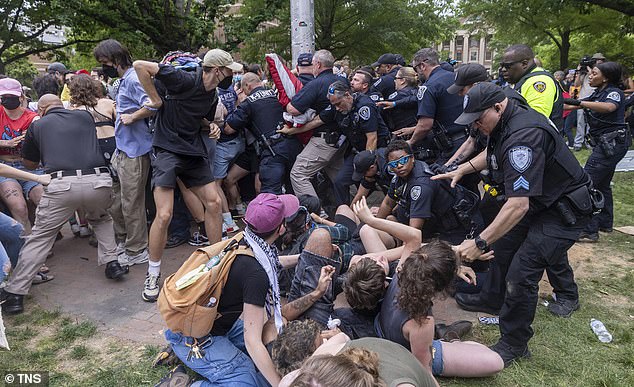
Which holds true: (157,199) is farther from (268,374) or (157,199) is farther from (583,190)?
(583,190)

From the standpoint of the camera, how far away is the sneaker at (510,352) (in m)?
3.04

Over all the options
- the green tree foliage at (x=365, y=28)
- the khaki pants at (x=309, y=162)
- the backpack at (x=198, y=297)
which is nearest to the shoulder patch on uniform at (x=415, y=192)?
the khaki pants at (x=309, y=162)

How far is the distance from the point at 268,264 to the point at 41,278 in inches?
112

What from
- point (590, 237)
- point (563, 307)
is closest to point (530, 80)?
point (563, 307)

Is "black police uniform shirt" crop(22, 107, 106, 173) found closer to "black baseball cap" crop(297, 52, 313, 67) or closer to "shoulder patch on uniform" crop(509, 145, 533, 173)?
"black baseball cap" crop(297, 52, 313, 67)

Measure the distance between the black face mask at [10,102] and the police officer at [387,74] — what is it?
13.2ft

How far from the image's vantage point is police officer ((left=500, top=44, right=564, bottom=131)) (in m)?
4.02

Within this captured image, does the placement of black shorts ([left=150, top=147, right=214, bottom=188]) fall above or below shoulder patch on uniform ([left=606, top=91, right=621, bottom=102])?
below

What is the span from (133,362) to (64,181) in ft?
5.57

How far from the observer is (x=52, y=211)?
3852 mm

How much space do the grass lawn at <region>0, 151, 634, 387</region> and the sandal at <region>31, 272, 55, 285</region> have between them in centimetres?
50

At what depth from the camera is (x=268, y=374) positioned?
8.04 ft

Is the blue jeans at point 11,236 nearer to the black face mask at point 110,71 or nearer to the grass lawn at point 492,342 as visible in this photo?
the grass lawn at point 492,342

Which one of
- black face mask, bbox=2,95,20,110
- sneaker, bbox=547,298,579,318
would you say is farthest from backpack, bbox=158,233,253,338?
black face mask, bbox=2,95,20,110
